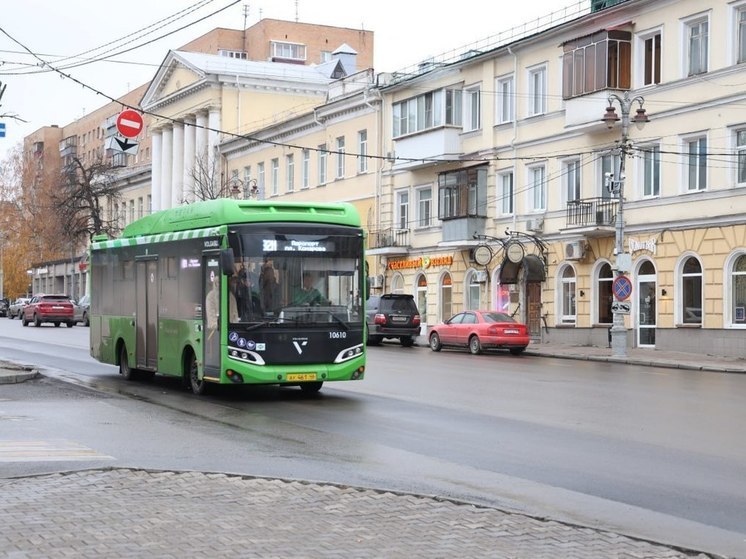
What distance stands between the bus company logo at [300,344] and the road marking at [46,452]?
17.4 ft

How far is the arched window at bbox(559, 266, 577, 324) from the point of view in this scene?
39.5 meters

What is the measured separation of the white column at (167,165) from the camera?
268 ft

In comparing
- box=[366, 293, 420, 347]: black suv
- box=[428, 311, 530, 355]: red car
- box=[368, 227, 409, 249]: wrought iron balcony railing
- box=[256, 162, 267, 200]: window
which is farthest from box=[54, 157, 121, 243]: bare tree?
box=[428, 311, 530, 355]: red car

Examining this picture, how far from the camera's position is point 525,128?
4162cm

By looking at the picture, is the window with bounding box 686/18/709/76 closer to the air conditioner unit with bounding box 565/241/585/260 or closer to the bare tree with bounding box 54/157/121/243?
the air conditioner unit with bounding box 565/241/585/260

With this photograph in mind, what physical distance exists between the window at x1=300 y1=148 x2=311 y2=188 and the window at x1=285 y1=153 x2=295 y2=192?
1.17 m

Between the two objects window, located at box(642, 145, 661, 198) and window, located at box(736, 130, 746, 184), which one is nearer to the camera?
window, located at box(736, 130, 746, 184)

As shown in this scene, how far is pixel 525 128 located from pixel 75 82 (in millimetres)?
18776

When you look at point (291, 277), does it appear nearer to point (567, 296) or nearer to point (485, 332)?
point (485, 332)

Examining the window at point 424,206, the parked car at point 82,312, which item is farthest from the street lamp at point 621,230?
the parked car at point 82,312

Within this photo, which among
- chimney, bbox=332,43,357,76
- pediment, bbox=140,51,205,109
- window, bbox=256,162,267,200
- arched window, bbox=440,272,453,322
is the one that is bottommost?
arched window, bbox=440,272,453,322

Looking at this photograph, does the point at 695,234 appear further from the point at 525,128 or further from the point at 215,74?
the point at 215,74

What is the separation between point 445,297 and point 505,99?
9033mm

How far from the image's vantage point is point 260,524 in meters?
7.61
